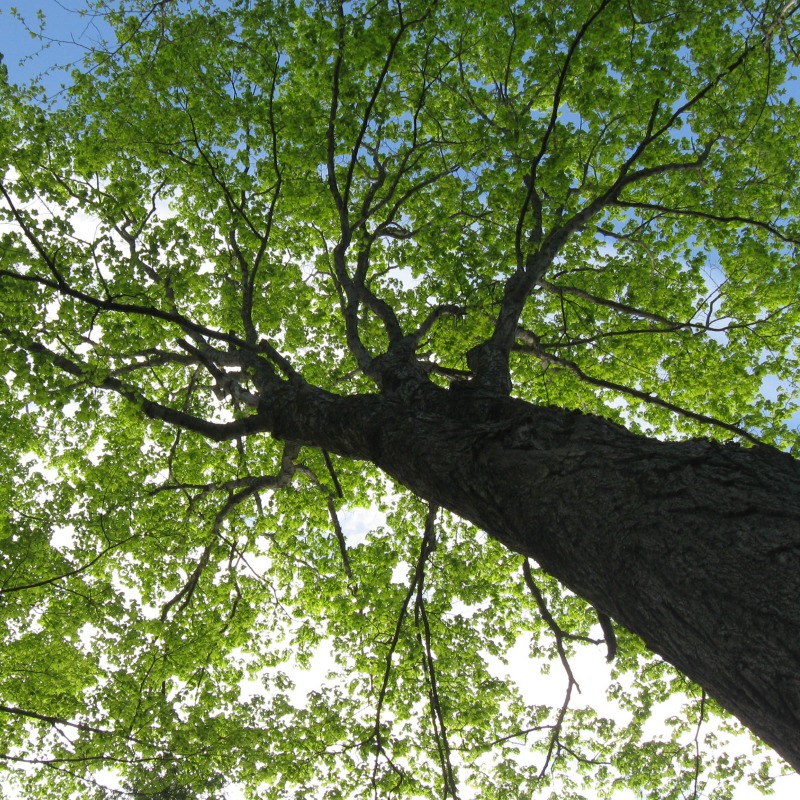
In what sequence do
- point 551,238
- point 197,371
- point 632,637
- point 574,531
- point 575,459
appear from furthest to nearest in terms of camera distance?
1. point 197,371
2. point 632,637
3. point 551,238
4. point 575,459
5. point 574,531

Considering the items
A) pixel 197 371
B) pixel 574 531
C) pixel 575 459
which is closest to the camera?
pixel 574 531

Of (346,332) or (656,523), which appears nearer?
(656,523)

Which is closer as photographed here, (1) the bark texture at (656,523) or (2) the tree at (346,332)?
(1) the bark texture at (656,523)

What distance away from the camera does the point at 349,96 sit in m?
8.64

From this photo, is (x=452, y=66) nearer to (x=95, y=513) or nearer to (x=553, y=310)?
(x=553, y=310)

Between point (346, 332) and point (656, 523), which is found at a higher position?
point (346, 332)

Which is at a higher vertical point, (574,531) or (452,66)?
(452,66)

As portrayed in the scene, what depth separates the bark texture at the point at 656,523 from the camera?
2.13 m

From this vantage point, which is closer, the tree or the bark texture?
the bark texture

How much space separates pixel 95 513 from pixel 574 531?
8.98m

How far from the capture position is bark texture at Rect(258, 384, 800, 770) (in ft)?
7.00

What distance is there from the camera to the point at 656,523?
8.93 feet

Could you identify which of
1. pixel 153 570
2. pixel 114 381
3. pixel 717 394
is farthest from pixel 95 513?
pixel 717 394

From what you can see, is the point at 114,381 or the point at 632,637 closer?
the point at 114,381
